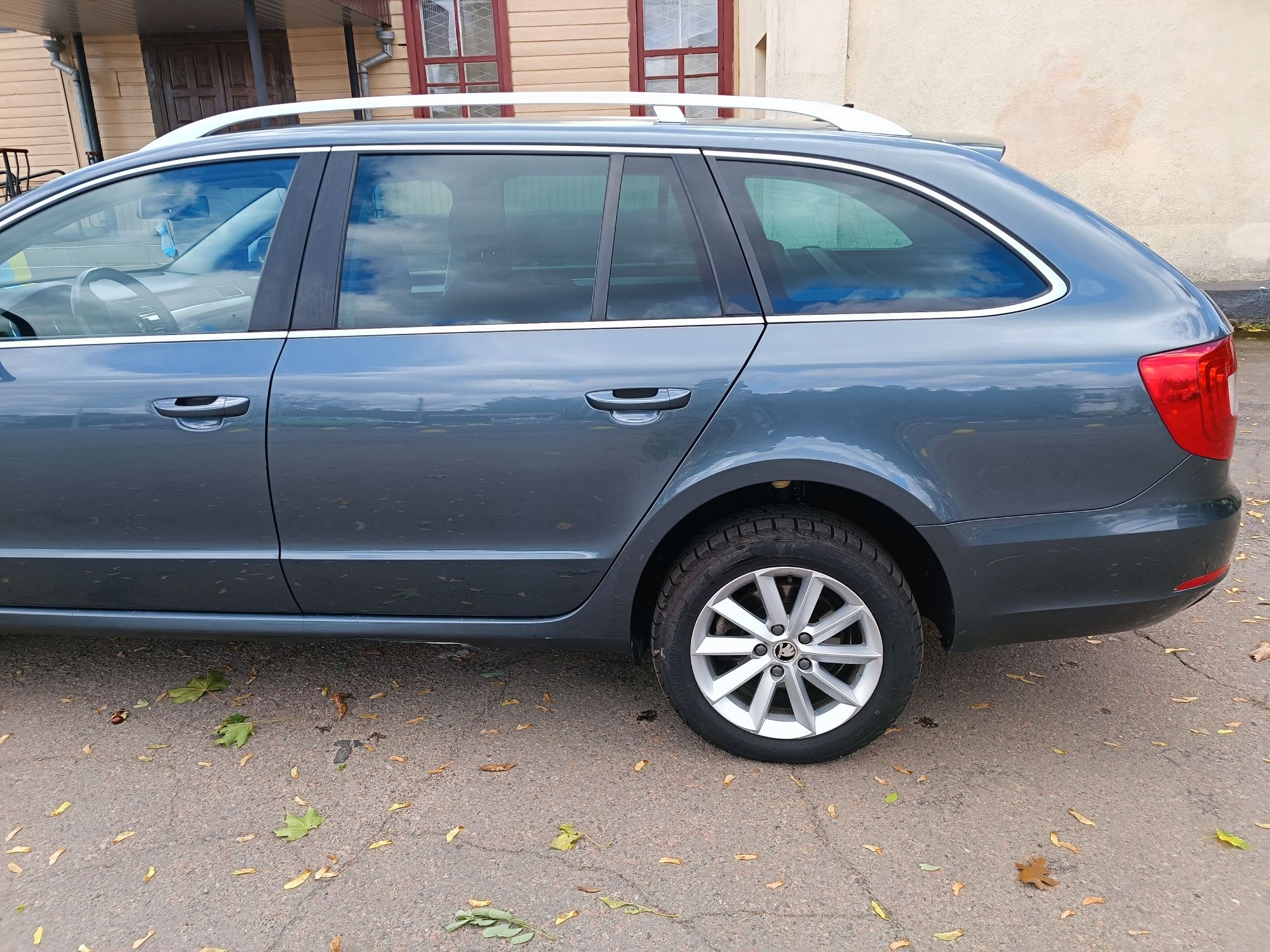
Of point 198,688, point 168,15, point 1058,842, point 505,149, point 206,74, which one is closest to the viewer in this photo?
point 1058,842

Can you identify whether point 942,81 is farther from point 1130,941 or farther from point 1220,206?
point 1130,941

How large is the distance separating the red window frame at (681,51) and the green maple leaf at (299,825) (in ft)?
33.2

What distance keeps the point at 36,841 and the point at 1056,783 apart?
2.76 m

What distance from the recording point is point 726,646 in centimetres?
266

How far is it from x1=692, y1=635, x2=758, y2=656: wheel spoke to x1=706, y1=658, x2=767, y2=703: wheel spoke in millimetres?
46

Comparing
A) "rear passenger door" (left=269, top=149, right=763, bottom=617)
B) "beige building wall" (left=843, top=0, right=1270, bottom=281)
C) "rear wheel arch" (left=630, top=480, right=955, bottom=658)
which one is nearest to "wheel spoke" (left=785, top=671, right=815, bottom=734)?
"rear wheel arch" (left=630, top=480, right=955, bottom=658)

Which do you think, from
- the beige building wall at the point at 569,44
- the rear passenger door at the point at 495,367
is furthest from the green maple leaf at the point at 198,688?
the beige building wall at the point at 569,44

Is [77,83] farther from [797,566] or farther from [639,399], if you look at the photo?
[797,566]

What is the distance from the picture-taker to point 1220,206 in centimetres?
842

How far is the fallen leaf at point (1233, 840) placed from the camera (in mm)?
2396

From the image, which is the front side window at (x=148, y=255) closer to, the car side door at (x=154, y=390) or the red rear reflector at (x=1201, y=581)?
the car side door at (x=154, y=390)

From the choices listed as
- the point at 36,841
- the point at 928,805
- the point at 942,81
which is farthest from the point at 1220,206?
the point at 36,841

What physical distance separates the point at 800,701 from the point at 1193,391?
1.30 m

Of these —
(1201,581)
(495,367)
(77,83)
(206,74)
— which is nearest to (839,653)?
(1201,581)
